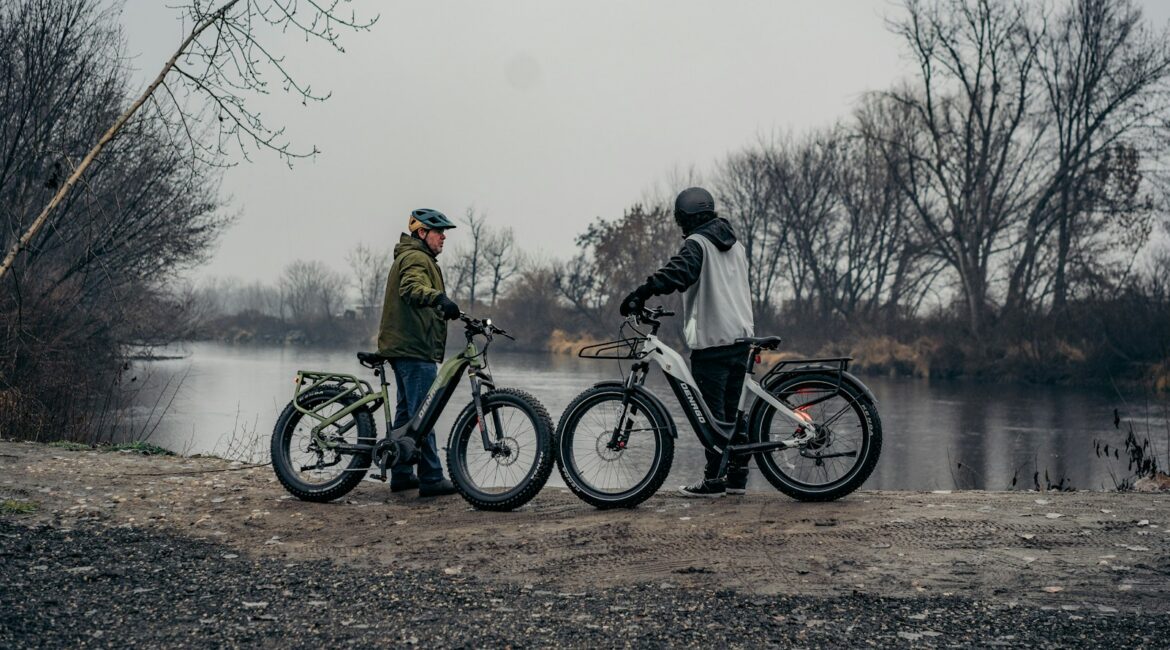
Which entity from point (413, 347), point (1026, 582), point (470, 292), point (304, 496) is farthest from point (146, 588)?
point (470, 292)

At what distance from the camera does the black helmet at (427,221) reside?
6840 millimetres

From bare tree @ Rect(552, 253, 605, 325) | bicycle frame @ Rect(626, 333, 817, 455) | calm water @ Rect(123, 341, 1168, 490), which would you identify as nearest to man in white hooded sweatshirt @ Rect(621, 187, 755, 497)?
bicycle frame @ Rect(626, 333, 817, 455)

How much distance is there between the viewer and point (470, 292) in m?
74.6

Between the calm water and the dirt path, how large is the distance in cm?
355

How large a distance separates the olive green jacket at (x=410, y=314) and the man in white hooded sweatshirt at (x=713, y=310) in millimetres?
1410

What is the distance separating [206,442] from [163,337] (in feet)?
21.5

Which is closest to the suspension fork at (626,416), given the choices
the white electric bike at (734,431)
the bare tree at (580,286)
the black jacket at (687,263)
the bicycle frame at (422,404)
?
the white electric bike at (734,431)

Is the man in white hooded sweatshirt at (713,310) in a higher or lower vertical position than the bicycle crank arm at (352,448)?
higher

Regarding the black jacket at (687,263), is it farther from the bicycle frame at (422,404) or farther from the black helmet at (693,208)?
the bicycle frame at (422,404)

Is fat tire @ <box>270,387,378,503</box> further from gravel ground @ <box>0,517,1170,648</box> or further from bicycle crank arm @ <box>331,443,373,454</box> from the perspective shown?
gravel ground @ <box>0,517,1170,648</box>

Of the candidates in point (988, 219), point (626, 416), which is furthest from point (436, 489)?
point (988, 219)

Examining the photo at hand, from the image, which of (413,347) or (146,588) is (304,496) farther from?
(146,588)

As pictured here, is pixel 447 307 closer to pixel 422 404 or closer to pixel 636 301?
pixel 422 404

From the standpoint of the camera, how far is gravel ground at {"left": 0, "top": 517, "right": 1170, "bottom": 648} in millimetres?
3865
